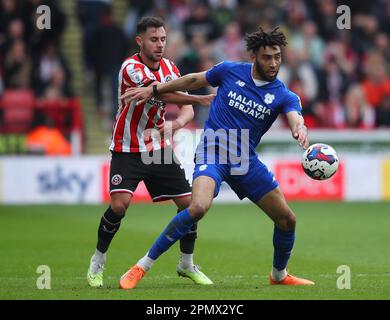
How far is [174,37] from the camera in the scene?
2152 cm

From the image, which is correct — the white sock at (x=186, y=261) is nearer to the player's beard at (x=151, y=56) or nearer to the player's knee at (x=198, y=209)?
the player's knee at (x=198, y=209)

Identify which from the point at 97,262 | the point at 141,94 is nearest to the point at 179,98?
the point at 141,94

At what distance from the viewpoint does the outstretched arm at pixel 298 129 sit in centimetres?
887

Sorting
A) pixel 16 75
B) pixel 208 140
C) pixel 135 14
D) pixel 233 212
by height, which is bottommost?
pixel 233 212

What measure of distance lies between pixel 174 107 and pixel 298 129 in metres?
11.9

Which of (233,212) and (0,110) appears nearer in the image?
(233,212)

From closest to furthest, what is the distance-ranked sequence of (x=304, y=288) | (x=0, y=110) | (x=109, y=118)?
(x=304, y=288), (x=0, y=110), (x=109, y=118)

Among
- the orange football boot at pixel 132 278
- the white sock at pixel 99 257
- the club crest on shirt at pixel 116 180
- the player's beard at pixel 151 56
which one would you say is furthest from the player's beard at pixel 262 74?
the white sock at pixel 99 257

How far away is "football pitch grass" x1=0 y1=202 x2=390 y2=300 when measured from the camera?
9.16m

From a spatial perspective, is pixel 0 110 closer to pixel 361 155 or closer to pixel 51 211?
pixel 51 211

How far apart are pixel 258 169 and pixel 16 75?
1237 cm

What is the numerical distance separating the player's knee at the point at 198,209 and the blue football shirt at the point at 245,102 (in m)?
0.72
